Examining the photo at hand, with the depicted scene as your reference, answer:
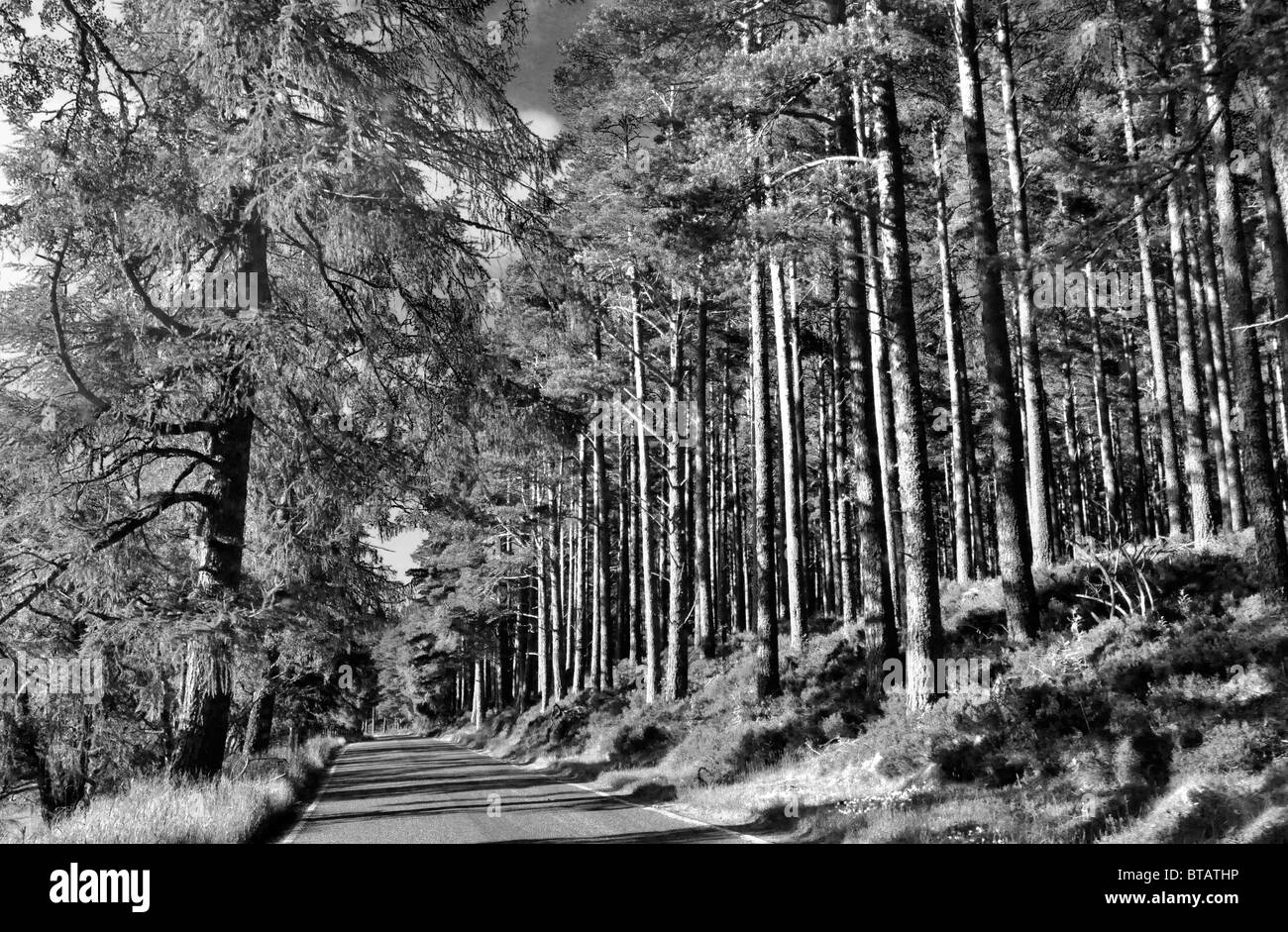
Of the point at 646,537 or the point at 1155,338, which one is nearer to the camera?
the point at 1155,338

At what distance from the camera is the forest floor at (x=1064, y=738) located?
291 inches

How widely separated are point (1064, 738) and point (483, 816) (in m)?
7.23

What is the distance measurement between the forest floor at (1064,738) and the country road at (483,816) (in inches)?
36.3

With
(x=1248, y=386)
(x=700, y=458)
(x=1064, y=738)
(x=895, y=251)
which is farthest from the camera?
(x=700, y=458)

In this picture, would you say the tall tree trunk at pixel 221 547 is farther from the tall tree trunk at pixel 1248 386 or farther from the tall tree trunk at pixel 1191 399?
the tall tree trunk at pixel 1191 399

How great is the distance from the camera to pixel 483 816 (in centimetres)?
1121

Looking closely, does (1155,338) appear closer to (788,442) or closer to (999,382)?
(788,442)

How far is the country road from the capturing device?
9.12 metres

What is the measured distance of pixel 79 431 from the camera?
291 inches

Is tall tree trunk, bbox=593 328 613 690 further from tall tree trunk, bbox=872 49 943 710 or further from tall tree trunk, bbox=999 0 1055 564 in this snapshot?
tall tree trunk, bbox=872 49 943 710

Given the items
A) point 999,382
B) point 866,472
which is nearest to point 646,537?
point 866,472

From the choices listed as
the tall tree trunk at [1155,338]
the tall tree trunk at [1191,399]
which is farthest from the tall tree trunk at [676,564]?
the tall tree trunk at [1191,399]
